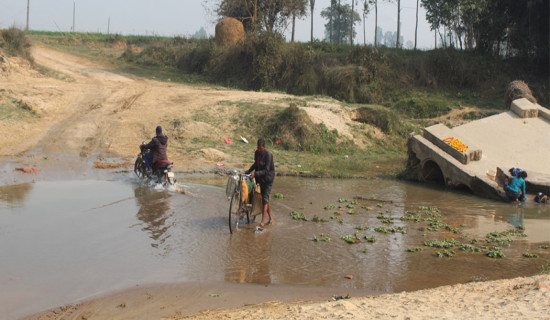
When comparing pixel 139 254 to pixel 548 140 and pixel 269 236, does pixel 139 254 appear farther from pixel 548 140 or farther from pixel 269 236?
pixel 548 140

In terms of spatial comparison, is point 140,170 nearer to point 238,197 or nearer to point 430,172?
point 238,197

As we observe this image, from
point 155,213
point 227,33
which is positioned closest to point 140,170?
point 155,213

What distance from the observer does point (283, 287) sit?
21.2 ft

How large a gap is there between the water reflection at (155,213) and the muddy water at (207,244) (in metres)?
0.02

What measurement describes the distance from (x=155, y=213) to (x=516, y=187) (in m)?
8.44

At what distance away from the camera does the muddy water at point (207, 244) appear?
21.7 ft

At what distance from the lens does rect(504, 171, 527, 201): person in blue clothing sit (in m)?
11.9

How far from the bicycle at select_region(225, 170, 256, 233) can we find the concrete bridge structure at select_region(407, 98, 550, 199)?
661 cm

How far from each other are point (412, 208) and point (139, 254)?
6.43 m

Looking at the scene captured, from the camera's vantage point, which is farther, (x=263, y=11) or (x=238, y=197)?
(x=263, y=11)

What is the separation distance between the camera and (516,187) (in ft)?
39.0

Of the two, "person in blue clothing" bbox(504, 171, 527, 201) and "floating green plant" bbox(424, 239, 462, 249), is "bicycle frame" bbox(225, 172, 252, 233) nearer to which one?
"floating green plant" bbox(424, 239, 462, 249)

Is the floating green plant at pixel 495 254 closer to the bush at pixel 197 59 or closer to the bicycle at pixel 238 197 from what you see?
the bicycle at pixel 238 197

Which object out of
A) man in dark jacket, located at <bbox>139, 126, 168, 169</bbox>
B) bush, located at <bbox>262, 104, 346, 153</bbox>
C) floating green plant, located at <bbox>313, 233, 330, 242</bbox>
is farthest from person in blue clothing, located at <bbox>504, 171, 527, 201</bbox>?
man in dark jacket, located at <bbox>139, 126, 168, 169</bbox>
